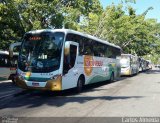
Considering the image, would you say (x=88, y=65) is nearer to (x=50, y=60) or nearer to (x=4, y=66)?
(x=50, y=60)

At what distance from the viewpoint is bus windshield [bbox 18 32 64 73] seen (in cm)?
1390

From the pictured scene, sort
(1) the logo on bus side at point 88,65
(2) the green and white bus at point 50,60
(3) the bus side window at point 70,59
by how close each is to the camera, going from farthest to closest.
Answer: (1) the logo on bus side at point 88,65
(3) the bus side window at point 70,59
(2) the green and white bus at point 50,60

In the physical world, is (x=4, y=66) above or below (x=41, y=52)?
below

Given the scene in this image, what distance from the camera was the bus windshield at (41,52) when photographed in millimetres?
13898

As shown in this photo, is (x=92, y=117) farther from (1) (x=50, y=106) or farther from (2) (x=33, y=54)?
(2) (x=33, y=54)

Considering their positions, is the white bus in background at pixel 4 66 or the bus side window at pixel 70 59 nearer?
the bus side window at pixel 70 59

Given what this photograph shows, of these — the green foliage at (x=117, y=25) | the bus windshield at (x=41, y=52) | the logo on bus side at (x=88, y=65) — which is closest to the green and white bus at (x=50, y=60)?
the bus windshield at (x=41, y=52)

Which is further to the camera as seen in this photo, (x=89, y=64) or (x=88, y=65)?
(x=89, y=64)

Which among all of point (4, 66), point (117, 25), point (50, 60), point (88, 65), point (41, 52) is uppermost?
point (117, 25)

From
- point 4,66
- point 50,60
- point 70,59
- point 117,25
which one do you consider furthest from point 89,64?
point 117,25

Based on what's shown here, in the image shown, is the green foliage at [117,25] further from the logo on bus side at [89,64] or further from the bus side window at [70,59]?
the bus side window at [70,59]

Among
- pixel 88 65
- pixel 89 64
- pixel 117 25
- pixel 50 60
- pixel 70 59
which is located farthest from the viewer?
pixel 117 25

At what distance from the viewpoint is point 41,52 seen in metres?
14.1

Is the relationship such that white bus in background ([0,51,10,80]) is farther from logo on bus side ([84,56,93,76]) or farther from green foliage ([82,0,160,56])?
green foliage ([82,0,160,56])
